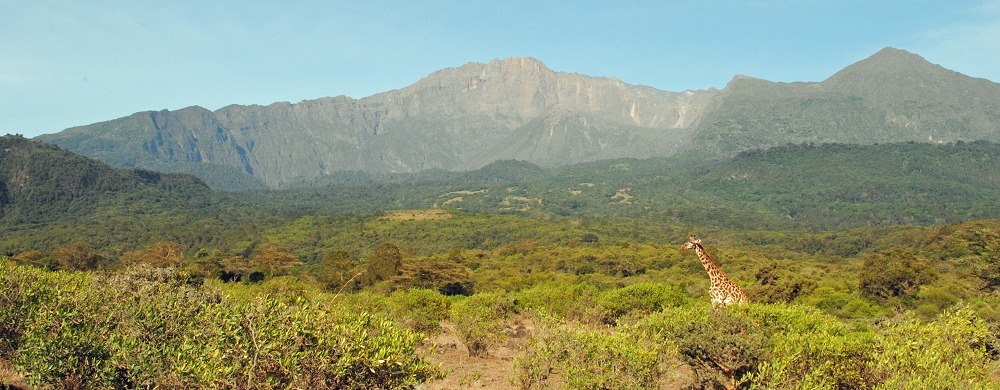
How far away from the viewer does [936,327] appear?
19.0m

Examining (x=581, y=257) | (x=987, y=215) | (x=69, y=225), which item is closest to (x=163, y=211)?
(x=69, y=225)

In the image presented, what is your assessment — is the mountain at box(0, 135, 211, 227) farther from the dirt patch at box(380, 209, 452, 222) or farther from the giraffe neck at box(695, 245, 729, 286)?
the giraffe neck at box(695, 245, 729, 286)

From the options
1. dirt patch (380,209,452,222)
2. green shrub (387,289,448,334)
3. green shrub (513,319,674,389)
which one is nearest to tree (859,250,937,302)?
green shrub (387,289,448,334)

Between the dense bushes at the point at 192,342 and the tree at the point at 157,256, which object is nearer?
the dense bushes at the point at 192,342

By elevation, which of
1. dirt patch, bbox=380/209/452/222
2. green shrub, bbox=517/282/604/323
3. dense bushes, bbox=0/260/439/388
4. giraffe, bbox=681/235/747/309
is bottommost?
dirt patch, bbox=380/209/452/222

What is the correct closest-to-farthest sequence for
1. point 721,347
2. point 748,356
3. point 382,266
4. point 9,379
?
point 748,356, point 721,347, point 9,379, point 382,266

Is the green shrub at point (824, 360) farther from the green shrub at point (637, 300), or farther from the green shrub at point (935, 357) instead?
the green shrub at point (637, 300)

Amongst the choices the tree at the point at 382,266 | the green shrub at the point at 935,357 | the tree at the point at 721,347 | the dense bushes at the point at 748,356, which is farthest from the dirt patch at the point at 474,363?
the tree at the point at 382,266

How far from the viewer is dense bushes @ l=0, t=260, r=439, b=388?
12.5 m

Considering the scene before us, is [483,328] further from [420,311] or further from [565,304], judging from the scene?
[565,304]

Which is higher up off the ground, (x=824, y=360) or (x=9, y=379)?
(x=9, y=379)

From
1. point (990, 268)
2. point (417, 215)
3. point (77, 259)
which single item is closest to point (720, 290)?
point (990, 268)

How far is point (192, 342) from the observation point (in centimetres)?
1418

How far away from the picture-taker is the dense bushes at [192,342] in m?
12.5
